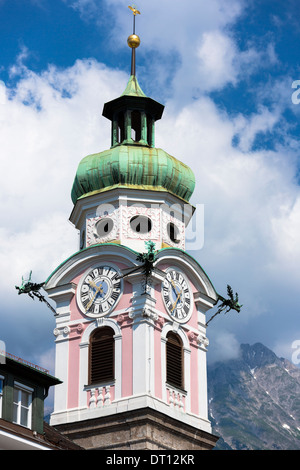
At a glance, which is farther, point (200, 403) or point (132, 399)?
point (200, 403)

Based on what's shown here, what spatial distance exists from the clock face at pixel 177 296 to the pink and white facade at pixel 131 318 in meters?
0.14

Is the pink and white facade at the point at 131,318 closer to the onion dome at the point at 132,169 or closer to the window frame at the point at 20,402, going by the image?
the onion dome at the point at 132,169

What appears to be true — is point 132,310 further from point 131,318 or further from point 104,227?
point 104,227

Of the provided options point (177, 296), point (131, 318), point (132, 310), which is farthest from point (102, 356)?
point (177, 296)

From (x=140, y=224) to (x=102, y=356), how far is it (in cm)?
572

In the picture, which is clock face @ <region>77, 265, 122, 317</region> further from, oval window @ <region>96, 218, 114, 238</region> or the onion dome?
the onion dome

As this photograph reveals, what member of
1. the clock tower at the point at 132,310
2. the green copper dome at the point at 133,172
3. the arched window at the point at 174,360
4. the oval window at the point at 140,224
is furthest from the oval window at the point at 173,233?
the arched window at the point at 174,360

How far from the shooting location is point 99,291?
136 feet

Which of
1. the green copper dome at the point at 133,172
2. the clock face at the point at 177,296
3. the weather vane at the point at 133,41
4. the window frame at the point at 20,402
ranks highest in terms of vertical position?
the weather vane at the point at 133,41

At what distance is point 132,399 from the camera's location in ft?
126

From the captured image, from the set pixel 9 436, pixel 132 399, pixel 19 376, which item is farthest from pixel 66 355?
pixel 9 436

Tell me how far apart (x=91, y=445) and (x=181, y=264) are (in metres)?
8.02

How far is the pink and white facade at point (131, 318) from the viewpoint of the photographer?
39281mm

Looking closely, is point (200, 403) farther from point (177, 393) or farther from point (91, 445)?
point (91, 445)
